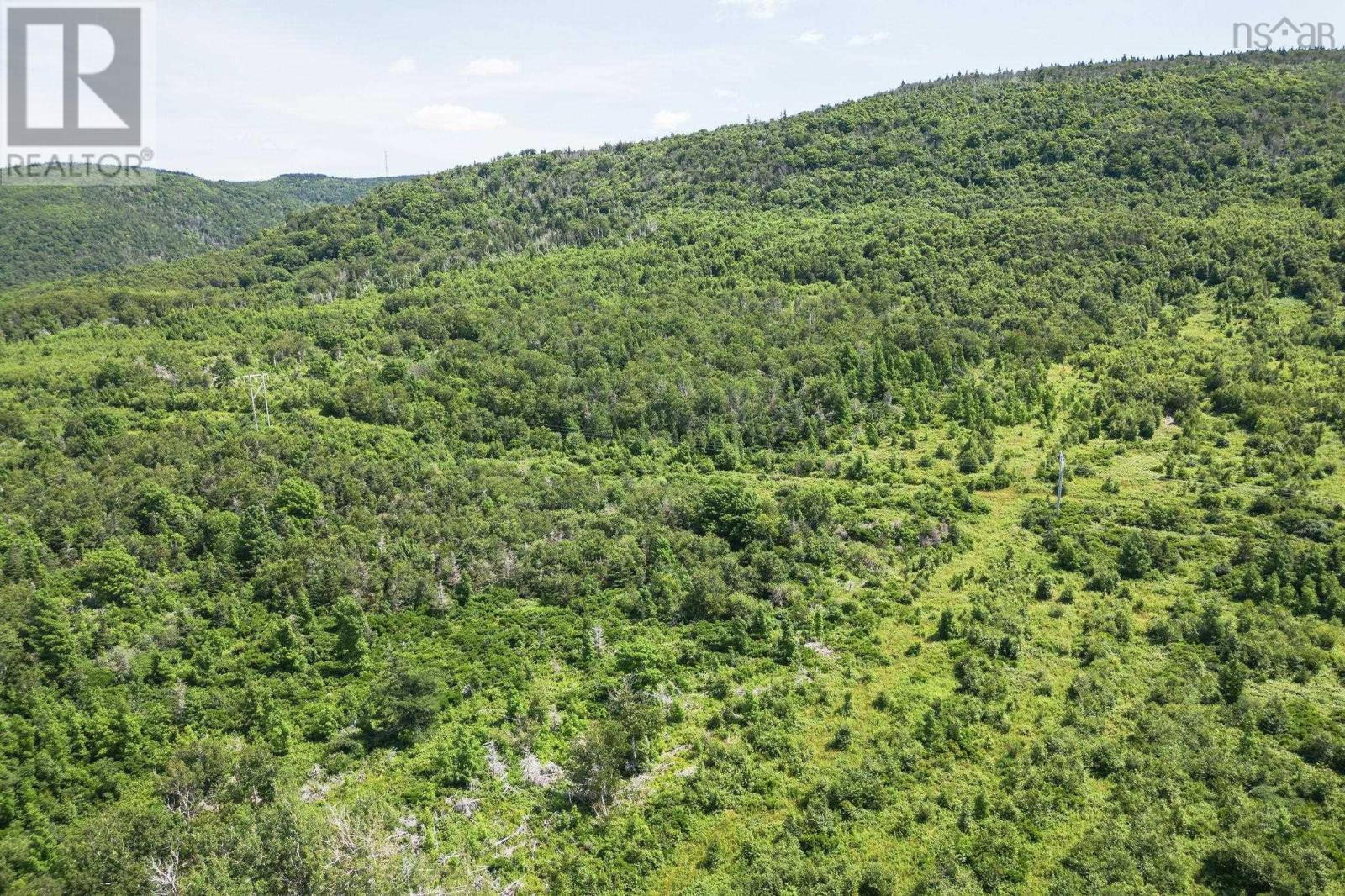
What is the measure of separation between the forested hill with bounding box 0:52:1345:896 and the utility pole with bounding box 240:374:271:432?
117 centimetres

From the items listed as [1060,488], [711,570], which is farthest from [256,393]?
[1060,488]

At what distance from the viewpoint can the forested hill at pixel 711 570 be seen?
31.6 metres

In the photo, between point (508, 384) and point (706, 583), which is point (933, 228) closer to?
point (508, 384)

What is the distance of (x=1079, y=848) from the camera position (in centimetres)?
2952

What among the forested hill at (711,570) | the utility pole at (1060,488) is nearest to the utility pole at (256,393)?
the forested hill at (711,570)

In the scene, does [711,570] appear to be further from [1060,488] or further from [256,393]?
[256,393]

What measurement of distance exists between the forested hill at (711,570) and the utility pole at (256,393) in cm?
117

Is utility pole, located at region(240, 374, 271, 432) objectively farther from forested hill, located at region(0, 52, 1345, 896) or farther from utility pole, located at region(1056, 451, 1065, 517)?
utility pole, located at region(1056, 451, 1065, 517)

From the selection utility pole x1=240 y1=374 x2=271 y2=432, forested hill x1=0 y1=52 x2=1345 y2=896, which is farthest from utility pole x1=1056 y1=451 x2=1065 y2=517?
utility pole x1=240 y1=374 x2=271 y2=432

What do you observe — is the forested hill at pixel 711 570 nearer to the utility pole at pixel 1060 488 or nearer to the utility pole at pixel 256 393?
the utility pole at pixel 256 393

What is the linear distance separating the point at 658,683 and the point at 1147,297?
92.8 meters

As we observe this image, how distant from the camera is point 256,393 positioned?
85.2m

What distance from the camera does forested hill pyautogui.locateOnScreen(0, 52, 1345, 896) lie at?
104 feet

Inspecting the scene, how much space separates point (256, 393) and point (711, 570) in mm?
58809
